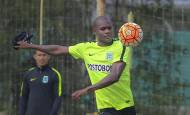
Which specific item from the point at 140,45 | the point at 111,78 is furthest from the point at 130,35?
the point at 140,45

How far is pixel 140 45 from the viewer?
1023 cm

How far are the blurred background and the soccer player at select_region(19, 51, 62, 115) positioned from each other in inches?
66.6

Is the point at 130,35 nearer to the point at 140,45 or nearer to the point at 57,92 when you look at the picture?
the point at 57,92

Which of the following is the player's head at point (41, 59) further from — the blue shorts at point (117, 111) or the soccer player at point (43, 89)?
the blue shorts at point (117, 111)

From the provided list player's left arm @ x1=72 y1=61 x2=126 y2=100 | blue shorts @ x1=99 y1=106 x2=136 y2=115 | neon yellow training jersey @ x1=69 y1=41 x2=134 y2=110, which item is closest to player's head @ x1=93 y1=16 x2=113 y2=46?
neon yellow training jersey @ x1=69 y1=41 x2=134 y2=110

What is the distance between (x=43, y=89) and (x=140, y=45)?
2.11 metres

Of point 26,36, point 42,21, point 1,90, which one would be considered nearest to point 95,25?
point 26,36

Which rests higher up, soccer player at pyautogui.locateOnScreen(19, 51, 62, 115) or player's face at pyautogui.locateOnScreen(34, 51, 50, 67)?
player's face at pyautogui.locateOnScreen(34, 51, 50, 67)

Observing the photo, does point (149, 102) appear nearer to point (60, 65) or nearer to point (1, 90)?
point (60, 65)

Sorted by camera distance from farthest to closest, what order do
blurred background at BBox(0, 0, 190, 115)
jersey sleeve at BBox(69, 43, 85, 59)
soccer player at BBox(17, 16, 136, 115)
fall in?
blurred background at BBox(0, 0, 190, 115) → jersey sleeve at BBox(69, 43, 85, 59) → soccer player at BBox(17, 16, 136, 115)

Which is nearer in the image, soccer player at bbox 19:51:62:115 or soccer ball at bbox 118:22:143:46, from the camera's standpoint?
soccer ball at bbox 118:22:143:46

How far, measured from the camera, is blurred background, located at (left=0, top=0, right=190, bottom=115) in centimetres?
1006

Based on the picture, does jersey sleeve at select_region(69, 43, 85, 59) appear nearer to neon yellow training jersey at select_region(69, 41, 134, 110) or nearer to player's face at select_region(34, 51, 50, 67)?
neon yellow training jersey at select_region(69, 41, 134, 110)

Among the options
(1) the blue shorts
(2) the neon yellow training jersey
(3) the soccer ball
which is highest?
(3) the soccer ball
